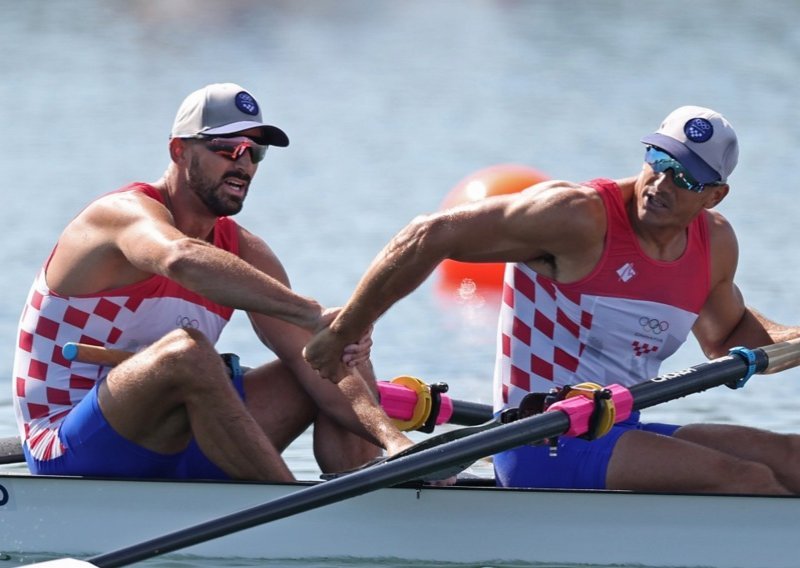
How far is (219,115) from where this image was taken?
577 centimetres

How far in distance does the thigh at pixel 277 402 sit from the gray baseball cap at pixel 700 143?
157 centimetres

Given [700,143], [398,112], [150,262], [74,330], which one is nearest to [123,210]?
[150,262]

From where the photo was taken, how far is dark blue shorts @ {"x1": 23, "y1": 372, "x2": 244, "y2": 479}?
5.53m

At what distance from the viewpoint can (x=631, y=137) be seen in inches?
770

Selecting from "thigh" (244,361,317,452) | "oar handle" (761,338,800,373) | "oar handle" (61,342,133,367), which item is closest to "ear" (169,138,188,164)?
"oar handle" (61,342,133,367)

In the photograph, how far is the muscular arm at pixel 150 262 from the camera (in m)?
5.30

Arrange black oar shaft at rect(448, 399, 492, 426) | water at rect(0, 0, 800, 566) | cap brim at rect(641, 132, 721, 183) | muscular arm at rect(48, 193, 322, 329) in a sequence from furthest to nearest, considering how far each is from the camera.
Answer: water at rect(0, 0, 800, 566)
black oar shaft at rect(448, 399, 492, 426)
cap brim at rect(641, 132, 721, 183)
muscular arm at rect(48, 193, 322, 329)

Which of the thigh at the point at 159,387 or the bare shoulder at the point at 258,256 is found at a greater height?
the bare shoulder at the point at 258,256

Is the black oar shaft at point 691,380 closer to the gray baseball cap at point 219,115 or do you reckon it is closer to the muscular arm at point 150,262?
the muscular arm at point 150,262

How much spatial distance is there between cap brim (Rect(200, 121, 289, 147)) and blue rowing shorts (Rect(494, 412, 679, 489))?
54.0 inches

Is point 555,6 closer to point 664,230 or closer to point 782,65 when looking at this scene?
point 782,65

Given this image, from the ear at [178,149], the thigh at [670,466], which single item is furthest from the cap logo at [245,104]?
the thigh at [670,466]

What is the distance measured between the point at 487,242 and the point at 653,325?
0.70 metres

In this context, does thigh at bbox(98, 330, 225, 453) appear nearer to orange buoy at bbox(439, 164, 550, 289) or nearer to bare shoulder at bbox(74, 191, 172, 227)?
bare shoulder at bbox(74, 191, 172, 227)
